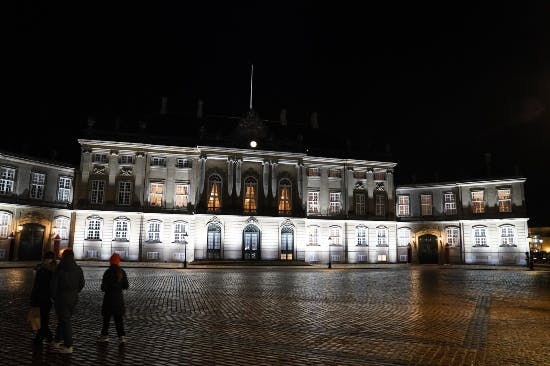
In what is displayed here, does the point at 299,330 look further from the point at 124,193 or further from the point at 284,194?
the point at 124,193

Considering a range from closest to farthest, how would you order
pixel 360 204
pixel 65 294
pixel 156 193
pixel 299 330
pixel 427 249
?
pixel 65 294 → pixel 299 330 → pixel 156 193 → pixel 360 204 → pixel 427 249

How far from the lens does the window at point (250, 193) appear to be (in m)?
41.1

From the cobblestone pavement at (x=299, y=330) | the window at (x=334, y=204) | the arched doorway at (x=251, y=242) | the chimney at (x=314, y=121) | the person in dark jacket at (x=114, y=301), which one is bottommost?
the cobblestone pavement at (x=299, y=330)

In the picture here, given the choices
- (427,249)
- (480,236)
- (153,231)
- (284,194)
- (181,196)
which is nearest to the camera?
(153,231)

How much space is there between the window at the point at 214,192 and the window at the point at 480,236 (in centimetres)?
2570

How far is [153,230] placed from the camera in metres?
39.3

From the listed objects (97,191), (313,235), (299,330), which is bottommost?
(299,330)

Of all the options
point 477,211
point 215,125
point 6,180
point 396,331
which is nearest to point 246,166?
point 215,125

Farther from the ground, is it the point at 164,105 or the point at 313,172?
the point at 164,105

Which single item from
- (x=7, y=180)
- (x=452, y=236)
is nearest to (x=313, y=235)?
(x=452, y=236)

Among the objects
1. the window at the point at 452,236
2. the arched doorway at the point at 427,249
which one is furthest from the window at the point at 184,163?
the window at the point at 452,236

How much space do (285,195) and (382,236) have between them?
37.5ft

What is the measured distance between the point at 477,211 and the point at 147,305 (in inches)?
1612

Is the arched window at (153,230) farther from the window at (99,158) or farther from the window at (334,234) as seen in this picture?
the window at (334,234)
